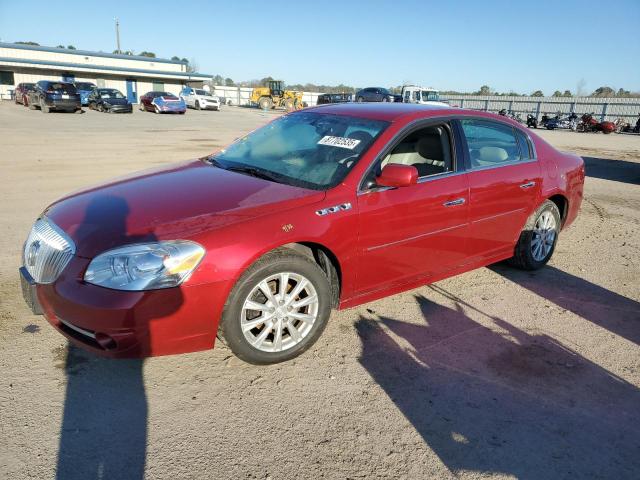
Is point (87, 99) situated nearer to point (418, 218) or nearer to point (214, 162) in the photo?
point (214, 162)

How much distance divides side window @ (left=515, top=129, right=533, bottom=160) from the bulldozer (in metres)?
41.5

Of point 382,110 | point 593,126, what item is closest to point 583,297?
point 382,110

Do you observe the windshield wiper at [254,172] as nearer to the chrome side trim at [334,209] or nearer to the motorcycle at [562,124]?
the chrome side trim at [334,209]

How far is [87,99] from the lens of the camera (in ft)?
114

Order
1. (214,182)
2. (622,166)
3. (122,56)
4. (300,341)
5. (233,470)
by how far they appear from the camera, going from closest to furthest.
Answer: (233,470)
(300,341)
(214,182)
(622,166)
(122,56)

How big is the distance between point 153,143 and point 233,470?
14.4 metres

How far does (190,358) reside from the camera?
3.19 m

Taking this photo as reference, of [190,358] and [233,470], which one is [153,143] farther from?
[233,470]

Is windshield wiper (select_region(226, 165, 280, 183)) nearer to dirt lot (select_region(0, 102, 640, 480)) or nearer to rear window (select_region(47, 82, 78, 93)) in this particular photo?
dirt lot (select_region(0, 102, 640, 480))

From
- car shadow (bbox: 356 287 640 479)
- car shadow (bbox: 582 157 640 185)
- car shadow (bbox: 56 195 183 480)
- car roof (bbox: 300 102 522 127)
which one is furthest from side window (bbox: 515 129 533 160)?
car shadow (bbox: 582 157 640 185)

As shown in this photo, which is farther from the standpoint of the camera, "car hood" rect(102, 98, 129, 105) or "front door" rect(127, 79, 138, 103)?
"front door" rect(127, 79, 138, 103)

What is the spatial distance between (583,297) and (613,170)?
36.1 feet

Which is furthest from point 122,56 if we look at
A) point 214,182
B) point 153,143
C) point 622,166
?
point 214,182

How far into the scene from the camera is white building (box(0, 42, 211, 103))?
147ft
